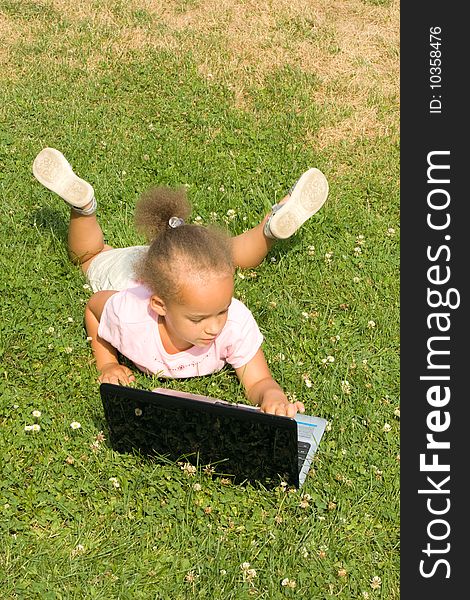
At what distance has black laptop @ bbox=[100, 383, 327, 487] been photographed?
12.0 feet

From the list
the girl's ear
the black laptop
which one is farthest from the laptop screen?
the girl's ear

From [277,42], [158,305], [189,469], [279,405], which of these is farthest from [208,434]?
[277,42]

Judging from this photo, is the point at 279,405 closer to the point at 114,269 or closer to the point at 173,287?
the point at 173,287

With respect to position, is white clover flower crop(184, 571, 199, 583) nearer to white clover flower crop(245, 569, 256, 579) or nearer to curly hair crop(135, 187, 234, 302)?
white clover flower crop(245, 569, 256, 579)

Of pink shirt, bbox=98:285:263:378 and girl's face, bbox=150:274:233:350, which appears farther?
pink shirt, bbox=98:285:263:378

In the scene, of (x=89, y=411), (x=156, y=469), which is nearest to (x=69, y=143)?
(x=89, y=411)

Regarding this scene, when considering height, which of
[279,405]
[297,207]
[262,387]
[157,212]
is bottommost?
[279,405]

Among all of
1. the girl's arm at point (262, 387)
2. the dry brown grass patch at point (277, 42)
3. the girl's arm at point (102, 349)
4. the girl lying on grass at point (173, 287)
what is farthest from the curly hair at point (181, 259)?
the dry brown grass patch at point (277, 42)

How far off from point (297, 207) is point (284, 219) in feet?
0.42

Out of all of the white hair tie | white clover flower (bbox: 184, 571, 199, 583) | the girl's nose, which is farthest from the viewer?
the white hair tie

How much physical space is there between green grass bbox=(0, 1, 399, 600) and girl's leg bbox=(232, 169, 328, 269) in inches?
5.3

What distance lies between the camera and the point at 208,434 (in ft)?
12.4

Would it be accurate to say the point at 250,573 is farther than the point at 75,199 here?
No

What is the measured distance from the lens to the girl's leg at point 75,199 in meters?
5.09
